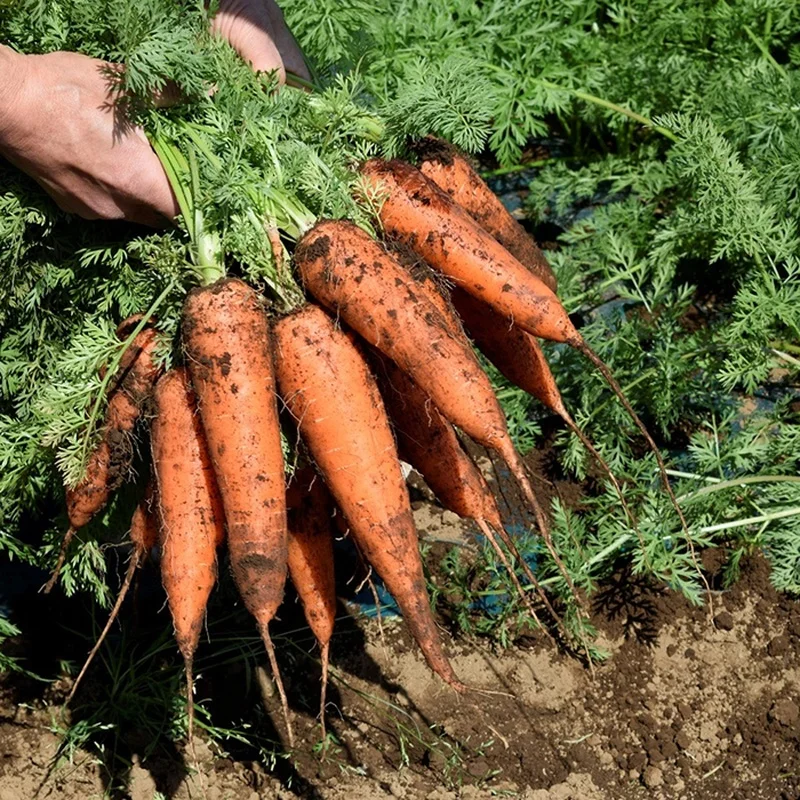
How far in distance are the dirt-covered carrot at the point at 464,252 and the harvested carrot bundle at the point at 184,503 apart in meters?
0.59

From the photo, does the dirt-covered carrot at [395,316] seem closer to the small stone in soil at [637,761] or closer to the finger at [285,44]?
the finger at [285,44]

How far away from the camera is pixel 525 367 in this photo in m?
2.74

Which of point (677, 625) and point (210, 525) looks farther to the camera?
point (677, 625)

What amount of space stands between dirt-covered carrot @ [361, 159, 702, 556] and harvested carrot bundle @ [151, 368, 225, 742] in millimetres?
594

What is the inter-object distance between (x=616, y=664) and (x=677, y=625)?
219 mm

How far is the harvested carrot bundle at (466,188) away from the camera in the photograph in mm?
2607

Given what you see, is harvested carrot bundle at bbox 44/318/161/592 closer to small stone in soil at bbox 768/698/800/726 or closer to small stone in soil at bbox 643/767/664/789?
small stone in soil at bbox 643/767/664/789

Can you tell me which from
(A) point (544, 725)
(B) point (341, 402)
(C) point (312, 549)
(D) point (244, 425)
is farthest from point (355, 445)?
(A) point (544, 725)

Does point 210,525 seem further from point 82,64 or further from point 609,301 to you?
point 609,301

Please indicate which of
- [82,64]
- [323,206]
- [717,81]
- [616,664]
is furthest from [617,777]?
[717,81]

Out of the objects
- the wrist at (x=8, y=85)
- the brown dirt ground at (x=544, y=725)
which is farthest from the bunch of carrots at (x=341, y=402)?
the wrist at (x=8, y=85)

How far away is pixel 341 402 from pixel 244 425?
0.70 feet

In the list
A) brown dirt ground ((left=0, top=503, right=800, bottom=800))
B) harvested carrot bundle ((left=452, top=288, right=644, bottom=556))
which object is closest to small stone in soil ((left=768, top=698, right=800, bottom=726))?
brown dirt ground ((left=0, top=503, right=800, bottom=800))

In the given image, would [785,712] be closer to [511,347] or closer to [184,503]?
[511,347]
